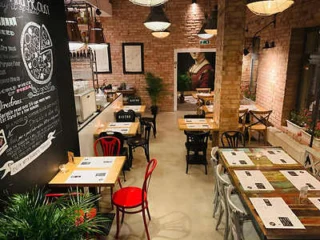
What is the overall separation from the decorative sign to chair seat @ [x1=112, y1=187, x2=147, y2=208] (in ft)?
3.36

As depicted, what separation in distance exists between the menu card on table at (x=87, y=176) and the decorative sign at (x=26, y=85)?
455 mm

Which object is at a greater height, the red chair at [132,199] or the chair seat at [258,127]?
the chair seat at [258,127]

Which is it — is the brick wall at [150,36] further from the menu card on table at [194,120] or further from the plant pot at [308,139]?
the plant pot at [308,139]

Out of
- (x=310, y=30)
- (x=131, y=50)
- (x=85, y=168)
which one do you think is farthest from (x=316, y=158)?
(x=131, y=50)

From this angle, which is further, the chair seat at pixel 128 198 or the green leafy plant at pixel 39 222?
the chair seat at pixel 128 198

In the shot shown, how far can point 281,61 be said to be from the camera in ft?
19.2

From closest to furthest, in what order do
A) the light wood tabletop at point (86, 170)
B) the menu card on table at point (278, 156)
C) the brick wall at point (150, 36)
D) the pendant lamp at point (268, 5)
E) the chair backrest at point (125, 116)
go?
the pendant lamp at point (268, 5) < the light wood tabletop at point (86, 170) < the menu card on table at point (278, 156) < the chair backrest at point (125, 116) < the brick wall at point (150, 36)

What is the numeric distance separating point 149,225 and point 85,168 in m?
1.13

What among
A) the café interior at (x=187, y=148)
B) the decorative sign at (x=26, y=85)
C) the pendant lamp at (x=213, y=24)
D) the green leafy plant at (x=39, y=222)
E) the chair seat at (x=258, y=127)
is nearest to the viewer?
the green leafy plant at (x=39, y=222)

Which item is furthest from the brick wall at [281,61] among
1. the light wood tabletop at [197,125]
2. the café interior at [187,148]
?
the light wood tabletop at [197,125]

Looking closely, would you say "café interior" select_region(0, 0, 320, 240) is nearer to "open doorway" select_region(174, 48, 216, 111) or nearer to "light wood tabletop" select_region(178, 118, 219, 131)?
"light wood tabletop" select_region(178, 118, 219, 131)

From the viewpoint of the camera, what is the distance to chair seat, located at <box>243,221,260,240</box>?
2467mm

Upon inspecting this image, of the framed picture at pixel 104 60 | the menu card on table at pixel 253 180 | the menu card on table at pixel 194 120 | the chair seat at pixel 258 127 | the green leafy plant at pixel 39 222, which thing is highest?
the framed picture at pixel 104 60

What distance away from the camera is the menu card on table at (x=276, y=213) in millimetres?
2152
